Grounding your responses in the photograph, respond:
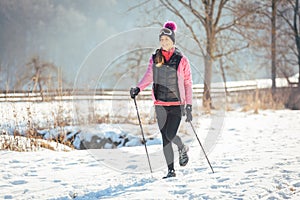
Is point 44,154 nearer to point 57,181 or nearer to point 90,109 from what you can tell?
point 57,181

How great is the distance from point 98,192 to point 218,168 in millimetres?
1426

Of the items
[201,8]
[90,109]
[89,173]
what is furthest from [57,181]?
[201,8]

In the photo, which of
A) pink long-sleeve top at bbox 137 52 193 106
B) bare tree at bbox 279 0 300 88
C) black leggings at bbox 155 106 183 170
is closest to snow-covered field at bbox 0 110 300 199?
black leggings at bbox 155 106 183 170

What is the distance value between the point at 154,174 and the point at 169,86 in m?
1.04

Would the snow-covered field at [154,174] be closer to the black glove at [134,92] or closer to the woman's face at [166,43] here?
the black glove at [134,92]

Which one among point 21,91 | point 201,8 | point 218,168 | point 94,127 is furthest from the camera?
point 201,8

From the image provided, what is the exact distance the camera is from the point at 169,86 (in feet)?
10.8

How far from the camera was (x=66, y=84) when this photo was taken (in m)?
7.74

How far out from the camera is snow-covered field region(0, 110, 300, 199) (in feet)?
9.34

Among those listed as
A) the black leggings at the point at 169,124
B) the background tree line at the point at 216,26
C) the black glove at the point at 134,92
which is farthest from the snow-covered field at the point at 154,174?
the background tree line at the point at 216,26

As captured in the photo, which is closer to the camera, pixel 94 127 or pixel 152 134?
pixel 152 134

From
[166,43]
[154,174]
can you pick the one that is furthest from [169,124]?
[166,43]

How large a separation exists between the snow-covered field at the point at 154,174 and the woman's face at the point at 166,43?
4.42ft

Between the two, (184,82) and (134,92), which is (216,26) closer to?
(184,82)
